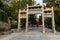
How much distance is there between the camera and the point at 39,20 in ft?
71.2

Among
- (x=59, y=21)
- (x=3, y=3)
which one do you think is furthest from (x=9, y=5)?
(x=59, y=21)

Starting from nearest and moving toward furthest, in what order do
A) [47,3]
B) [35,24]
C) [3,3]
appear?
[3,3] < [47,3] < [35,24]

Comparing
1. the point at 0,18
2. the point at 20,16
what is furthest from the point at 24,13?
the point at 0,18

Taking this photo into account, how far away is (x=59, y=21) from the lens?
1639cm

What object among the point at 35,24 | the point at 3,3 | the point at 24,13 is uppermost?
the point at 3,3

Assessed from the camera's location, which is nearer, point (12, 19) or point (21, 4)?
point (21, 4)

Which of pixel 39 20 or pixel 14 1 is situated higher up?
pixel 14 1

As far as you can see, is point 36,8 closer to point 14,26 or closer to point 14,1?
point 14,1

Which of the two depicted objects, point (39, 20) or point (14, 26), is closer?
point (14, 26)

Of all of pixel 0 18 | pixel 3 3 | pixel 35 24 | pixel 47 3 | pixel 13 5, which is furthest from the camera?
pixel 35 24

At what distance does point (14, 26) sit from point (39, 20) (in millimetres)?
5331

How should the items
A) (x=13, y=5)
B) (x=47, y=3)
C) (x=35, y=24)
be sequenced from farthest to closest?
(x=35, y=24) < (x=47, y=3) < (x=13, y=5)

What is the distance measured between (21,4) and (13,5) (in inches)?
34.1

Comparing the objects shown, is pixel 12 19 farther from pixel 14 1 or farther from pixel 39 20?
pixel 39 20
